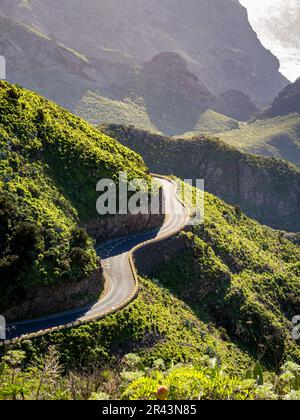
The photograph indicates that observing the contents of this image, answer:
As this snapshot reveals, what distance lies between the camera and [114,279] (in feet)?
147

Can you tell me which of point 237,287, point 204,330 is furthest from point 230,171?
point 204,330

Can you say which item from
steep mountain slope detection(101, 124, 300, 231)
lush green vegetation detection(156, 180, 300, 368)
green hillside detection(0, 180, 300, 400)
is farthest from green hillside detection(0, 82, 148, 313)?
steep mountain slope detection(101, 124, 300, 231)

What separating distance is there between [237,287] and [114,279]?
18209 millimetres

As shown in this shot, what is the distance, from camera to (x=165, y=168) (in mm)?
152375

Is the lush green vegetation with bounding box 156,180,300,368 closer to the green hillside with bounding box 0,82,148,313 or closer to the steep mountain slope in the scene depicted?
the green hillside with bounding box 0,82,148,313

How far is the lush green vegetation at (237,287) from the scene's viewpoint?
51.9 meters

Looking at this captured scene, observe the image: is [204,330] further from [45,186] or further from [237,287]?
[45,186]

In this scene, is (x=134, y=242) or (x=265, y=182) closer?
(x=134, y=242)

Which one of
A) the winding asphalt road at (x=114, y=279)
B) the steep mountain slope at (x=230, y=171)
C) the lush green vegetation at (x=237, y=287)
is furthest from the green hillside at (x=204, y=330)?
the steep mountain slope at (x=230, y=171)

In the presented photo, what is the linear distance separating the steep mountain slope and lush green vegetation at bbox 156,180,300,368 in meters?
81.9

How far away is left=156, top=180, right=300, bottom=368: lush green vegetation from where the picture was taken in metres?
51.9

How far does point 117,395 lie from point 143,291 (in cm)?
2648
